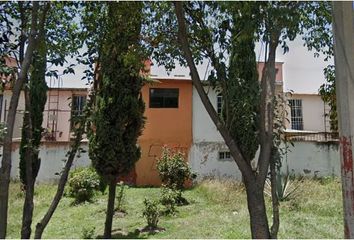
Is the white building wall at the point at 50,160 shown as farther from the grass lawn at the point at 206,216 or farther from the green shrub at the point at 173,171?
the green shrub at the point at 173,171

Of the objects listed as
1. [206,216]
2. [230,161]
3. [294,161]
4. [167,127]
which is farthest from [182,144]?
[206,216]

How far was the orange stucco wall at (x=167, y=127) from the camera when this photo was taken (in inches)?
680

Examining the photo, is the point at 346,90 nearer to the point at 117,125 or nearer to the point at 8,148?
the point at 8,148

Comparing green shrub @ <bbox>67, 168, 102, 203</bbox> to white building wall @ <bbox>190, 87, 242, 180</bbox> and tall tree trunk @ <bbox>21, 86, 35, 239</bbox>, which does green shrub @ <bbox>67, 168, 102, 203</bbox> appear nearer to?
white building wall @ <bbox>190, 87, 242, 180</bbox>

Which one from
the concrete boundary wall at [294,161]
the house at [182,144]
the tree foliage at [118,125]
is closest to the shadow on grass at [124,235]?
the tree foliage at [118,125]

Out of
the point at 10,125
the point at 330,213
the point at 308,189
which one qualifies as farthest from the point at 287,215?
the point at 10,125

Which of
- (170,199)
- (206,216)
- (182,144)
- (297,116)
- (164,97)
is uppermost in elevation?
(164,97)

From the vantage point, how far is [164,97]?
17781 mm

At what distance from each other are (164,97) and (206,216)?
8.47m

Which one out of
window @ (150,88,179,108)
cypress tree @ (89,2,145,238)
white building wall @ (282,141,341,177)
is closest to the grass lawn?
cypress tree @ (89,2,145,238)

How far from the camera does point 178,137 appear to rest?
1748 cm

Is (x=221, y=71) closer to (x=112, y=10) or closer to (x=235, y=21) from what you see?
(x=235, y=21)

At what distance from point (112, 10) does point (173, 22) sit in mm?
795

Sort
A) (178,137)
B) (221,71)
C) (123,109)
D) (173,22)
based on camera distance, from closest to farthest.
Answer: (221,71)
(173,22)
(123,109)
(178,137)
